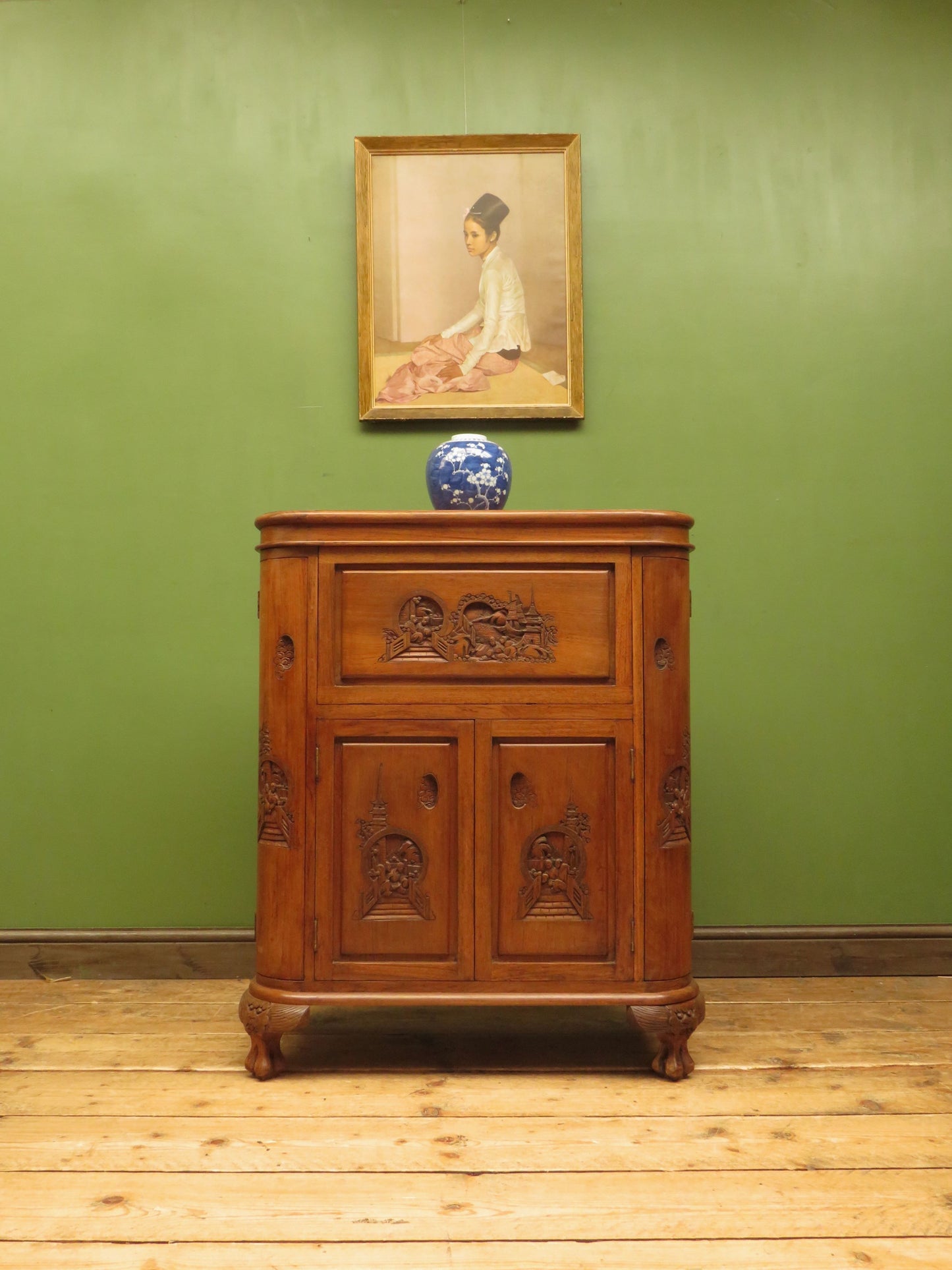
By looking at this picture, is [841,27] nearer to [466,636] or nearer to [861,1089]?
[466,636]

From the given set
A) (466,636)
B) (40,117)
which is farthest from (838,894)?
(40,117)

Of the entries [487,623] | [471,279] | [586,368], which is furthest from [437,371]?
[487,623]

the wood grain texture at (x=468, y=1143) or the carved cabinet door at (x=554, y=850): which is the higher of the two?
the carved cabinet door at (x=554, y=850)

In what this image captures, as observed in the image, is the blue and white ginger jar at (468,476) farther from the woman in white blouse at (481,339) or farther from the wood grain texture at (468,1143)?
the wood grain texture at (468,1143)

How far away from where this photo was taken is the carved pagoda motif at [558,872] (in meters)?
1.82

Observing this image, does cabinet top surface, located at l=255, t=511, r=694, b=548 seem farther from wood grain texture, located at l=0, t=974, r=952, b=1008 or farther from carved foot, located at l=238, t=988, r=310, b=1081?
wood grain texture, located at l=0, t=974, r=952, b=1008

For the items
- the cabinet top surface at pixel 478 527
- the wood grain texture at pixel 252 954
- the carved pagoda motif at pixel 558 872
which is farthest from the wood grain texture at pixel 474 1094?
the cabinet top surface at pixel 478 527

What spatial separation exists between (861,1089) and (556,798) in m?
0.72

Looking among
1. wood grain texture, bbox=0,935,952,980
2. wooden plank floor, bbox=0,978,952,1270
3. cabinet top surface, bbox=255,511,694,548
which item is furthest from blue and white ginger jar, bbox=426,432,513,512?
wood grain texture, bbox=0,935,952,980

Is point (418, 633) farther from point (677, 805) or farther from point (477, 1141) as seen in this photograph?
point (477, 1141)

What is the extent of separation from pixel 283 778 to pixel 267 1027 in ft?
1.47

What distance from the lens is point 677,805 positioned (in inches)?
73.0

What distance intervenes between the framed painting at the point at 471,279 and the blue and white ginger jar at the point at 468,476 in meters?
0.50

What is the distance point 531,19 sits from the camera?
2.48 m
